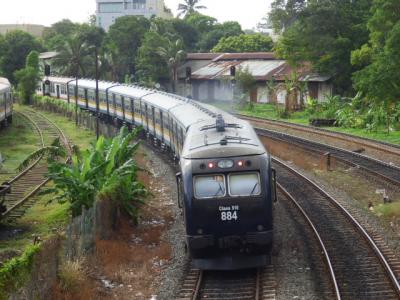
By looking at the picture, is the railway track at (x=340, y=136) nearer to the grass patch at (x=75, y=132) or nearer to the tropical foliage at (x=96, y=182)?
the grass patch at (x=75, y=132)

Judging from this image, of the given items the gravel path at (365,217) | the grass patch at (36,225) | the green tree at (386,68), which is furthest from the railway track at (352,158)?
the grass patch at (36,225)

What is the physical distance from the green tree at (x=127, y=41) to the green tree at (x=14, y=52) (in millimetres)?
12535

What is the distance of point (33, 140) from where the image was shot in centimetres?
3850

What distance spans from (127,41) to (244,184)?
201 feet

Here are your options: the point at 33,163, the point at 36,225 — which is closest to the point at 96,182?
the point at 36,225

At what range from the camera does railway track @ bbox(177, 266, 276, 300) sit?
12820mm

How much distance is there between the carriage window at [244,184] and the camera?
13.5 meters

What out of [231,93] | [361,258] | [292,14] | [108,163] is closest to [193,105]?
[108,163]

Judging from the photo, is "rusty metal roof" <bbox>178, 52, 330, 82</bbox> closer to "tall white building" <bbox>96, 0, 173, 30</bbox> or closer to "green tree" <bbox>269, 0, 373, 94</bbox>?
"green tree" <bbox>269, 0, 373, 94</bbox>

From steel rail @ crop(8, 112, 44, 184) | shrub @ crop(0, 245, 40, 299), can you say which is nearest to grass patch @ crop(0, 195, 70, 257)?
steel rail @ crop(8, 112, 44, 184)

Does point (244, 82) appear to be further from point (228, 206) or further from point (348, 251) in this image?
point (228, 206)

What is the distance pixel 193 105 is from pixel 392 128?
52.2 ft

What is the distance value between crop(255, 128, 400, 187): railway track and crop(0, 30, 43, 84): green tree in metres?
49.2

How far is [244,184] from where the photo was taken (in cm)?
1359
